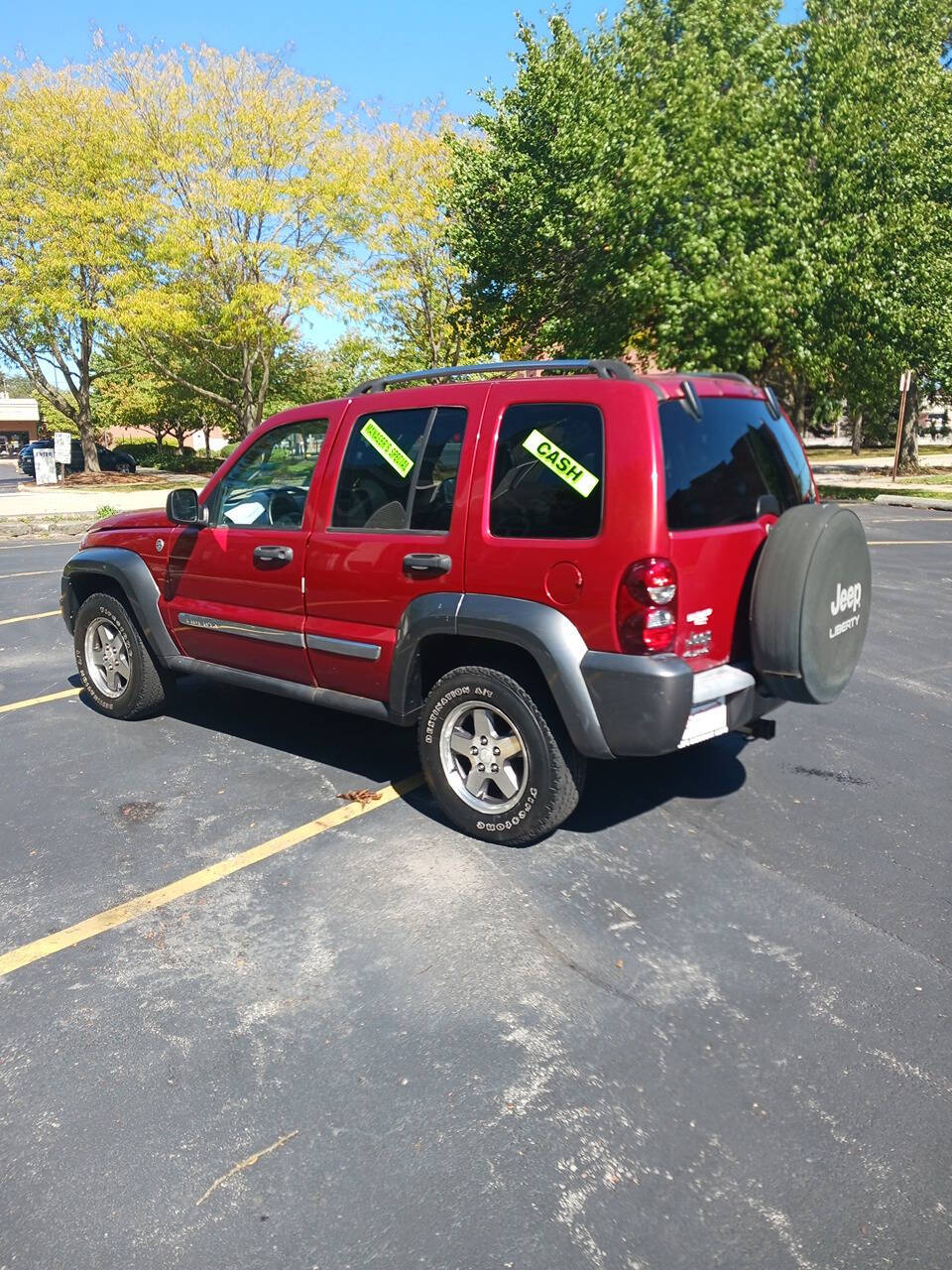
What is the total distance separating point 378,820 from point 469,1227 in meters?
2.30

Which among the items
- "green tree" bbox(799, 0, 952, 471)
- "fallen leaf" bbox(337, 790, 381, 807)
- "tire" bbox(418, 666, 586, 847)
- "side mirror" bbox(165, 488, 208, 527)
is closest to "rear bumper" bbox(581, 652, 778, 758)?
"tire" bbox(418, 666, 586, 847)

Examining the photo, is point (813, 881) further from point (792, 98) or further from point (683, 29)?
point (683, 29)

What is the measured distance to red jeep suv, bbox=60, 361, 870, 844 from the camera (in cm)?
371

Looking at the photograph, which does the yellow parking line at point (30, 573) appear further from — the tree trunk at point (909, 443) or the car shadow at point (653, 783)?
the tree trunk at point (909, 443)

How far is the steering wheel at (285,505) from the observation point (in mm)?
4914

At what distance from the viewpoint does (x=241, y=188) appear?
85.3 ft

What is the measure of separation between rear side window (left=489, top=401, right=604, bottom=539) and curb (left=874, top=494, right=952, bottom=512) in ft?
69.1

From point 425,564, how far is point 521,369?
1078mm

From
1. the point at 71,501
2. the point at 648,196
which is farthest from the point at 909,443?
the point at 71,501

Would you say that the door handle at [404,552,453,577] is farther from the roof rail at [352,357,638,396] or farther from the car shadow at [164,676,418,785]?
the car shadow at [164,676,418,785]

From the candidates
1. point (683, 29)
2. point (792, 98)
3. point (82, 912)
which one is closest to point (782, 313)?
point (792, 98)

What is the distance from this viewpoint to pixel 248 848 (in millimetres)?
4121

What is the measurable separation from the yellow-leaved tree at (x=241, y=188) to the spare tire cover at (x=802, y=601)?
25405mm

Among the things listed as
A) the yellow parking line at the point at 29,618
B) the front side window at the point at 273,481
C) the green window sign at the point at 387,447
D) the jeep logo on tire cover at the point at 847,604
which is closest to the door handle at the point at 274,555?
the front side window at the point at 273,481
